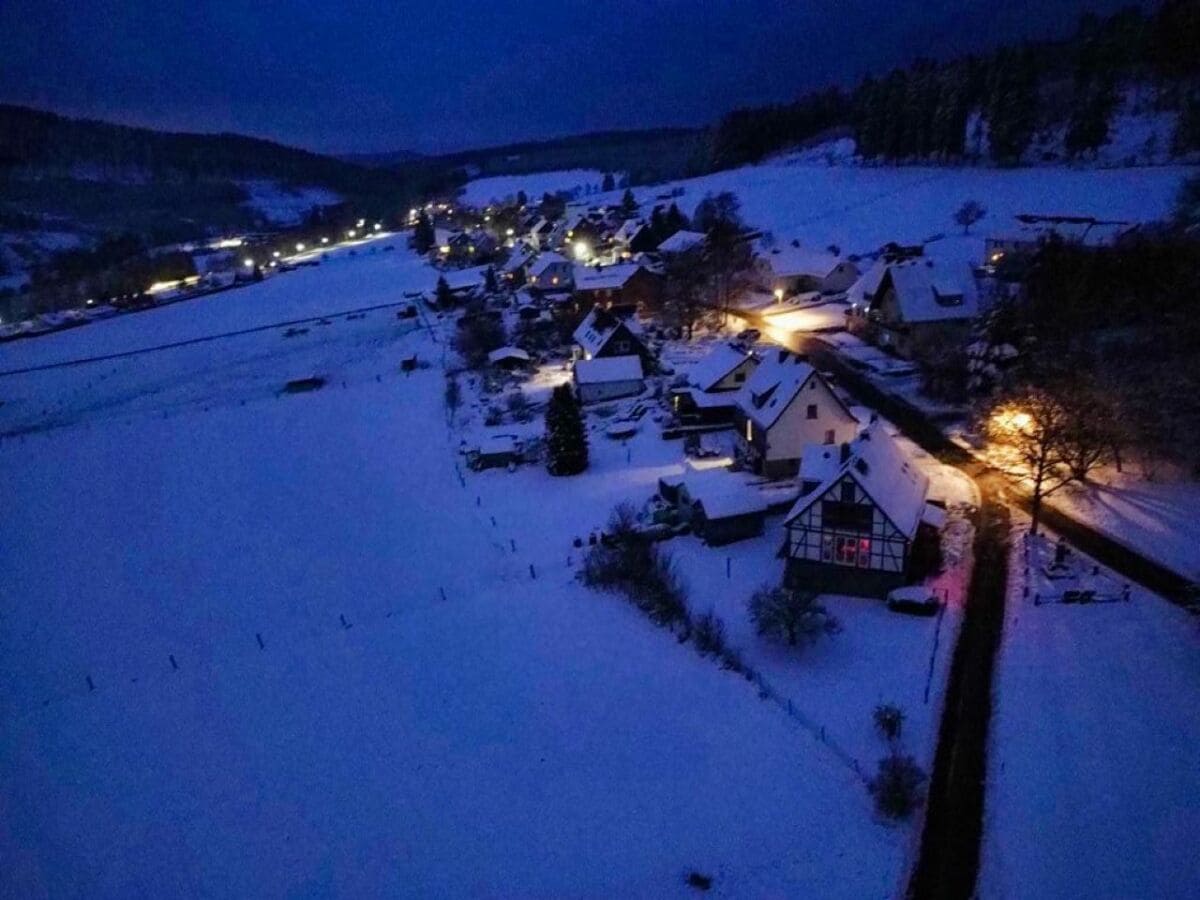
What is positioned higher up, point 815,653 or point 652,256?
point 652,256

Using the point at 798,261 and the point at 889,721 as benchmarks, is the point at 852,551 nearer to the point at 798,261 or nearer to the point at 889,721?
the point at 889,721

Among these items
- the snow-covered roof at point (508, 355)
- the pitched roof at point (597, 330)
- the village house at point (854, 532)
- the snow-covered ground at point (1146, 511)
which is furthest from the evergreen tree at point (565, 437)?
the snow-covered ground at point (1146, 511)

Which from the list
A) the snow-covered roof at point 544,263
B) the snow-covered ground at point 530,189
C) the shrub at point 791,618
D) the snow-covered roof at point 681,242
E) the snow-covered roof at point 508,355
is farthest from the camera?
the snow-covered ground at point 530,189

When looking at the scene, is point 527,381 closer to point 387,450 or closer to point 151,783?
point 387,450

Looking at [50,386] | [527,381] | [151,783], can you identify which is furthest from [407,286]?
[151,783]

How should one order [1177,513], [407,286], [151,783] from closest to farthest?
[151,783]
[1177,513]
[407,286]

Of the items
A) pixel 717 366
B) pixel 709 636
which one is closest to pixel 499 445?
pixel 717 366

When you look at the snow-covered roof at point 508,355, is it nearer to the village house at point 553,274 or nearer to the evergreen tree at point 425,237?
the village house at point 553,274
